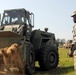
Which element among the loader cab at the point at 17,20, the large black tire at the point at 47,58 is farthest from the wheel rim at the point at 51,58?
the loader cab at the point at 17,20

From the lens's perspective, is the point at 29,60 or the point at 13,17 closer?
the point at 29,60

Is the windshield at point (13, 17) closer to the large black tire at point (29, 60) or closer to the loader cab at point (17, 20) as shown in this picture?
the loader cab at point (17, 20)

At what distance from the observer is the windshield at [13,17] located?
488 inches

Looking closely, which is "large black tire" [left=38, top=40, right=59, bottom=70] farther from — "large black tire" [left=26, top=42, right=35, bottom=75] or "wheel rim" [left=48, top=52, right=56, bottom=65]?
"large black tire" [left=26, top=42, right=35, bottom=75]

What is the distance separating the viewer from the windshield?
1239 centimetres

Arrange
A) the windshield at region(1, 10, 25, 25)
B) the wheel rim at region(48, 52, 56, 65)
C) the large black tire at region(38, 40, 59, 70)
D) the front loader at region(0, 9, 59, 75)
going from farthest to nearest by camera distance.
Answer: the wheel rim at region(48, 52, 56, 65)
the large black tire at region(38, 40, 59, 70)
the windshield at region(1, 10, 25, 25)
the front loader at region(0, 9, 59, 75)

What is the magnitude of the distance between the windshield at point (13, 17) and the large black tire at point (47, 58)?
1646 mm

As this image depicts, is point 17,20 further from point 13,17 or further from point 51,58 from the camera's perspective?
point 51,58

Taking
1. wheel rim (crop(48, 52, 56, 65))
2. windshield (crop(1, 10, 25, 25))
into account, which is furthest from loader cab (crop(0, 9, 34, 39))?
wheel rim (crop(48, 52, 56, 65))

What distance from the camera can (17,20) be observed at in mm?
12375

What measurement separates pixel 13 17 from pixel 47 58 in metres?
2.33

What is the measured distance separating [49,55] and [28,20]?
1820 mm

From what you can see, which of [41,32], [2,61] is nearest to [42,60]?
[41,32]

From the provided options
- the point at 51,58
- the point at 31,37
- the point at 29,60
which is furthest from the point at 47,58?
the point at 29,60
